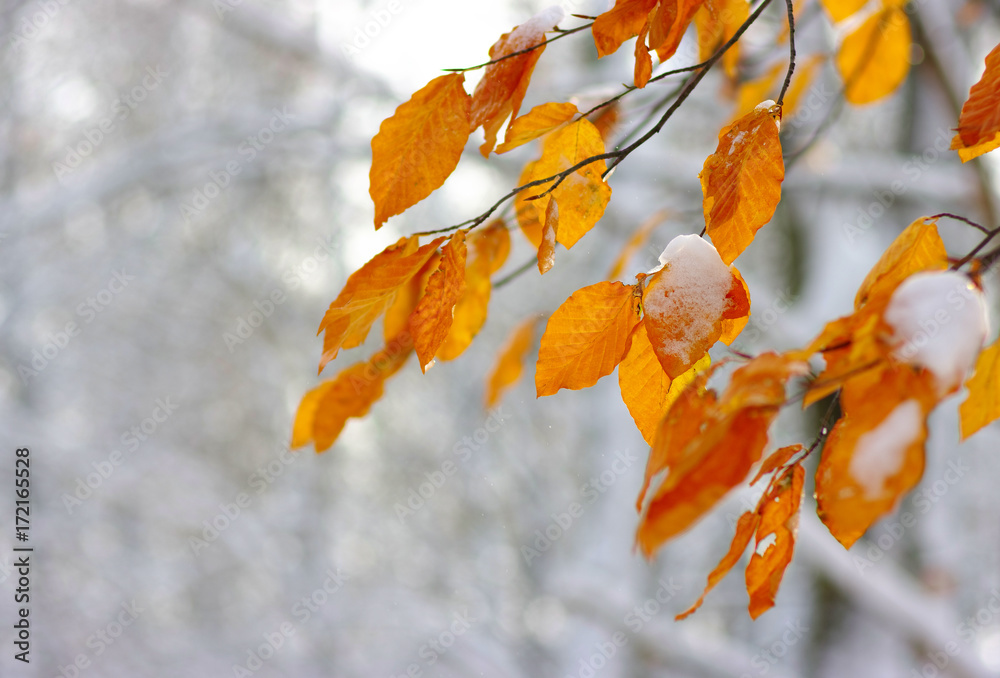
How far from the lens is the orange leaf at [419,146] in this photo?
1.25 feet

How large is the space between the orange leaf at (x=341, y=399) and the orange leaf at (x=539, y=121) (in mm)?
218

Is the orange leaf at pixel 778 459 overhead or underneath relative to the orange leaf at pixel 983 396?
overhead

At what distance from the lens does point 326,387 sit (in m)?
0.52

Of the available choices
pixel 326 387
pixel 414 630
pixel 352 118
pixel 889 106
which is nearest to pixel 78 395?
pixel 414 630

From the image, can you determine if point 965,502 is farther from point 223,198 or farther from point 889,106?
point 223,198

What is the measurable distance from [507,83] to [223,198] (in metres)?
3.37

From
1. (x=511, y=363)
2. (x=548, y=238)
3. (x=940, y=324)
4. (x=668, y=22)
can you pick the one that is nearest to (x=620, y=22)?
(x=668, y=22)

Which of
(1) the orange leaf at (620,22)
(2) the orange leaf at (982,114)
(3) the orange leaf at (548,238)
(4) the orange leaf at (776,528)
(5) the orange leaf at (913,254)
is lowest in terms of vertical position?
(4) the orange leaf at (776,528)

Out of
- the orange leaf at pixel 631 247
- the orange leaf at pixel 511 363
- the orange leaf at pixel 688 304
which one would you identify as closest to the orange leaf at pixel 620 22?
the orange leaf at pixel 688 304

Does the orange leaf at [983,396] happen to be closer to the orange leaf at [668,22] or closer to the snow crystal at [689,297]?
the snow crystal at [689,297]

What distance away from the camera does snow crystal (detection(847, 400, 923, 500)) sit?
215mm

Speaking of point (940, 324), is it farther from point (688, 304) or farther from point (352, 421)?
point (352, 421)

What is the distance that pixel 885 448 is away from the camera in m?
0.22

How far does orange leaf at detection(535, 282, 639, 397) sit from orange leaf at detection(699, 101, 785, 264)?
2.4 inches
